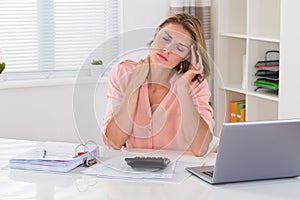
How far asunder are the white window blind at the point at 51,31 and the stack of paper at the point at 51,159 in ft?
6.54

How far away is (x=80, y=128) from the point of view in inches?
83.0

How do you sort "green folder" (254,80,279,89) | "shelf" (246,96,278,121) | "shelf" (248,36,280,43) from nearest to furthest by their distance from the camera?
"shelf" (248,36,280,43) < "green folder" (254,80,279,89) < "shelf" (246,96,278,121)

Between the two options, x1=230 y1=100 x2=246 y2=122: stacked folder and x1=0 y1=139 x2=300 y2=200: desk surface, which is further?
x1=230 y1=100 x2=246 y2=122: stacked folder

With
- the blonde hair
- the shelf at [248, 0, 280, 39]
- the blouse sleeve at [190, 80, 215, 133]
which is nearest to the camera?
the blonde hair

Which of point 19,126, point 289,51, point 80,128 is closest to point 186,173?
point 80,128

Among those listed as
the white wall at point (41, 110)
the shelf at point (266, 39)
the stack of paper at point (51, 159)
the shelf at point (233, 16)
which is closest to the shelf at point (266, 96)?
the shelf at point (266, 39)

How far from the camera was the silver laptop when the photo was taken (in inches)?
73.5

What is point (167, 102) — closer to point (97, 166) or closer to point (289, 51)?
point (97, 166)

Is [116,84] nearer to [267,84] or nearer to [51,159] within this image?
[51,159]

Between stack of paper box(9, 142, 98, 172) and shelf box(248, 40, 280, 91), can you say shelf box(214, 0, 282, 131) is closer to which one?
shelf box(248, 40, 280, 91)

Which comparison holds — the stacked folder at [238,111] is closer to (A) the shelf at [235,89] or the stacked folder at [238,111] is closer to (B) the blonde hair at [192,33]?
(A) the shelf at [235,89]

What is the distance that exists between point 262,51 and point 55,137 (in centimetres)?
152

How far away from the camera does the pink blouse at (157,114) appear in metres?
2.28

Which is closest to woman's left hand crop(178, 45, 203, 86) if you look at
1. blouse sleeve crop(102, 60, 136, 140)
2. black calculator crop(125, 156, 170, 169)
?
blouse sleeve crop(102, 60, 136, 140)
